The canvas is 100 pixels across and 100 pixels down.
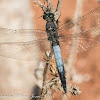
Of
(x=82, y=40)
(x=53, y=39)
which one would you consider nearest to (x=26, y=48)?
(x=53, y=39)

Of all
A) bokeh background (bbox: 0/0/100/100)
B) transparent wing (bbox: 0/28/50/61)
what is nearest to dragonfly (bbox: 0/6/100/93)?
transparent wing (bbox: 0/28/50/61)

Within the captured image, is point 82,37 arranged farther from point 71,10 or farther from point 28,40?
point 71,10

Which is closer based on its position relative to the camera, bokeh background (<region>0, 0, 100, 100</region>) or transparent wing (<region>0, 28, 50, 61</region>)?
transparent wing (<region>0, 28, 50, 61</region>)

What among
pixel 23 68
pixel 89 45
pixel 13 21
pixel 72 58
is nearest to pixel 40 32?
pixel 89 45

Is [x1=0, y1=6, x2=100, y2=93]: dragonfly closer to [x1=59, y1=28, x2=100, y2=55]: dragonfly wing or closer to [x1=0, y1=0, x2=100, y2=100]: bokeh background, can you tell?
[x1=59, y1=28, x2=100, y2=55]: dragonfly wing

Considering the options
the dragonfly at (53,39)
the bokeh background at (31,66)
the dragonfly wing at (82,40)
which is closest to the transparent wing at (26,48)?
the dragonfly at (53,39)
